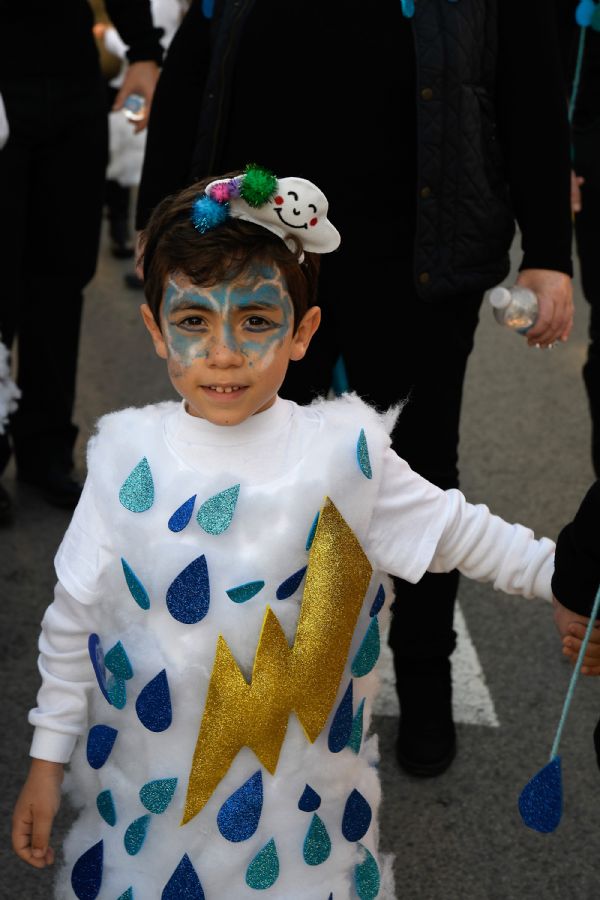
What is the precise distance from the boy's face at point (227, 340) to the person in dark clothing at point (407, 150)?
26.5 inches

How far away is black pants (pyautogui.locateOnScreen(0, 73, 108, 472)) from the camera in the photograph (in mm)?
3408

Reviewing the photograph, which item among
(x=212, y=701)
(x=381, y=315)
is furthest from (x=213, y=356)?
(x=381, y=315)

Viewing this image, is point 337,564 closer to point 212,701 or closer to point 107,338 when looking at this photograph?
point 212,701

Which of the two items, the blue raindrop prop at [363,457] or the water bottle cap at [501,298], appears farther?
the water bottle cap at [501,298]

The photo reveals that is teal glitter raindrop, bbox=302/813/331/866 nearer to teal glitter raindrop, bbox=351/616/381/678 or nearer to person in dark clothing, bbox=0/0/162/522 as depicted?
teal glitter raindrop, bbox=351/616/381/678

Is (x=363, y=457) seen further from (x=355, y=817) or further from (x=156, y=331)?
(x=355, y=817)

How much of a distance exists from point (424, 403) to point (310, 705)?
2.76 feet

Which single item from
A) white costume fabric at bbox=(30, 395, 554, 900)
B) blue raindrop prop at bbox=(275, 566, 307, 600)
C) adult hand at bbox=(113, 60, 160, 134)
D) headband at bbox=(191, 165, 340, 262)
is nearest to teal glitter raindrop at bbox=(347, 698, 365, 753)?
white costume fabric at bbox=(30, 395, 554, 900)

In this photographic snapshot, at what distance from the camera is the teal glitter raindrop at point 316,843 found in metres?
1.78

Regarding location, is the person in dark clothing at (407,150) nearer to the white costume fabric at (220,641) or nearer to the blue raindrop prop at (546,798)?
the white costume fabric at (220,641)

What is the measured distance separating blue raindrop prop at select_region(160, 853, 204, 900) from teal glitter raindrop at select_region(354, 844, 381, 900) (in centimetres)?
25

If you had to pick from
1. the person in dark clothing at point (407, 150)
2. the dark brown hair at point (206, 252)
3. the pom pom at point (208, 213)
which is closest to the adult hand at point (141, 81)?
the person in dark clothing at point (407, 150)

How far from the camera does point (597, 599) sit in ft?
5.81

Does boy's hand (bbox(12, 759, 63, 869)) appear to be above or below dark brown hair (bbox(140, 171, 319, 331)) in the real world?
below
